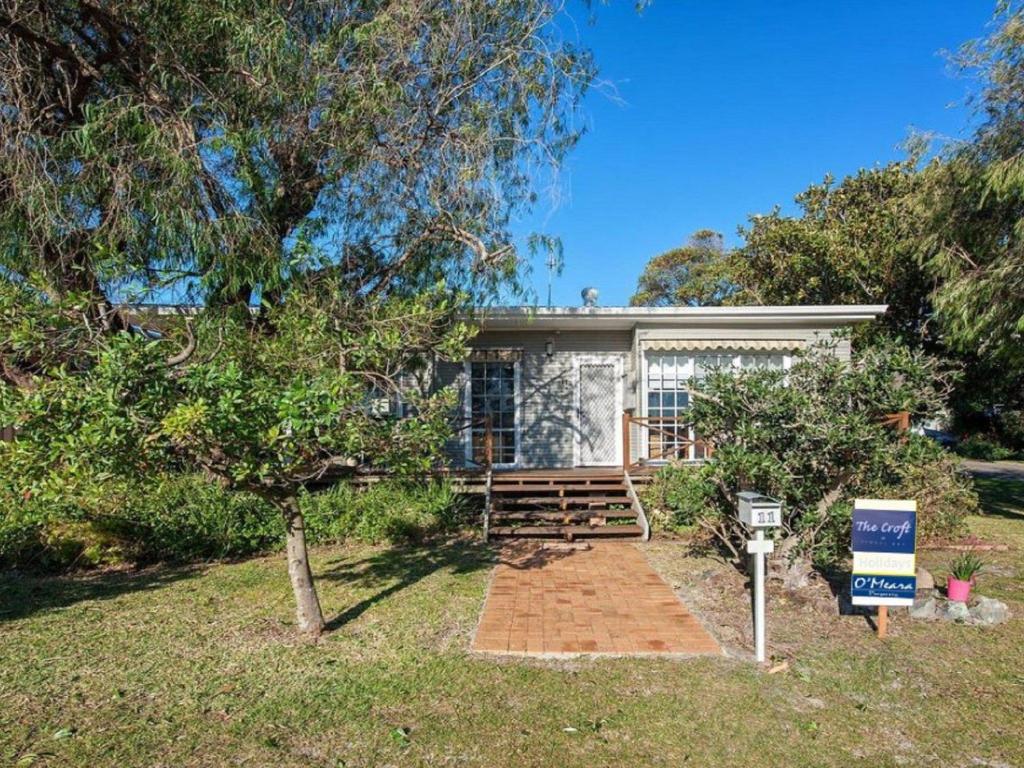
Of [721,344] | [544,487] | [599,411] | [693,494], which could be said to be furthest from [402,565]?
[721,344]

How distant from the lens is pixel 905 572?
4.82 m

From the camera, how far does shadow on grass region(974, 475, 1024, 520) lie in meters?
11.6

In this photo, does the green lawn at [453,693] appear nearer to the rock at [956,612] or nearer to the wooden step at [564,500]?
the rock at [956,612]

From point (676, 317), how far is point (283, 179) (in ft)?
22.0

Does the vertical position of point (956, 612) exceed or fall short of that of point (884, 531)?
it falls short

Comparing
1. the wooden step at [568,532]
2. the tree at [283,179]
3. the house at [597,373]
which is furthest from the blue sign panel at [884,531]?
the house at [597,373]

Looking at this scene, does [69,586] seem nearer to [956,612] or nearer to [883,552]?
[883,552]

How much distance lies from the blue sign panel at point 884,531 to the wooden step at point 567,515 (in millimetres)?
4460

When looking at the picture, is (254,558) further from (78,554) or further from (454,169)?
(454,169)

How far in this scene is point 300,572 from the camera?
198 inches

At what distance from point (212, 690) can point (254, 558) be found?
4.12 meters

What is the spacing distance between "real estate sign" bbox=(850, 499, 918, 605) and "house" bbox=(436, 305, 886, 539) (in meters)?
6.00

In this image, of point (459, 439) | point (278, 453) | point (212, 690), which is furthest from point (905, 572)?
point (459, 439)

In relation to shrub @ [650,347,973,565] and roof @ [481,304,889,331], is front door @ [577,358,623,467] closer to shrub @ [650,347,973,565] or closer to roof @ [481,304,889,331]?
roof @ [481,304,889,331]
